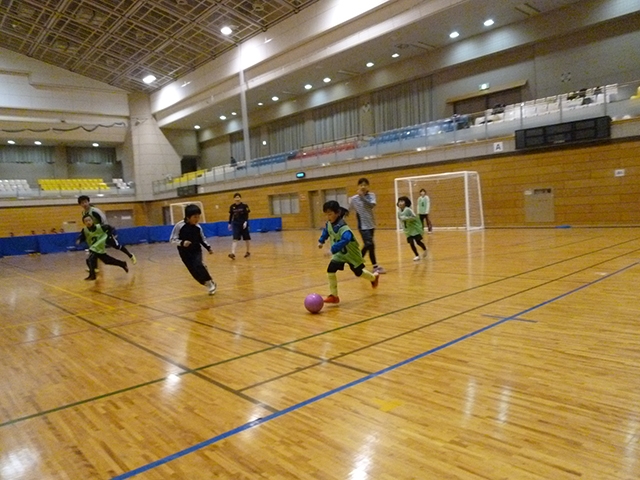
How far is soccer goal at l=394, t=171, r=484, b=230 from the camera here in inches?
782

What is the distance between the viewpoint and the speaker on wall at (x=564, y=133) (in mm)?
16619

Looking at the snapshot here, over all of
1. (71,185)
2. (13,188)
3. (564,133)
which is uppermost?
(71,185)

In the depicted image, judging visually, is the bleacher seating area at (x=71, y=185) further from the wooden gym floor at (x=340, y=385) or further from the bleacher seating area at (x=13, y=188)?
the wooden gym floor at (x=340, y=385)

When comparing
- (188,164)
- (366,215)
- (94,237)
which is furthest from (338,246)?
(188,164)

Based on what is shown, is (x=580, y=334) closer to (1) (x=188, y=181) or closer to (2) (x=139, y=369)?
(2) (x=139, y=369)

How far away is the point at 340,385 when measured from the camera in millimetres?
3324

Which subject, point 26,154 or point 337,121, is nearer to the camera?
point 337,121

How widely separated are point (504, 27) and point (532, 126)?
22.1 ft

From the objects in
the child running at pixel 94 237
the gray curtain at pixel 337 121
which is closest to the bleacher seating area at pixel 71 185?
the gray curtain at pixel 337 121

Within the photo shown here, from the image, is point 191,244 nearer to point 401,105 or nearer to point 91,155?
point 401,105

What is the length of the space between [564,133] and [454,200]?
16.2 feet

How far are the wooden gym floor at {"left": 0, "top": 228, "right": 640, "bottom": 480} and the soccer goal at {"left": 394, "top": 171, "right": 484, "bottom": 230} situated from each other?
43.0 feet

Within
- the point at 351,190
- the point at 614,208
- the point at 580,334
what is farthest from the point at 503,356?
the point at 351,190

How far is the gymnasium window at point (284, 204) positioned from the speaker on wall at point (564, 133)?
47.1 ft
